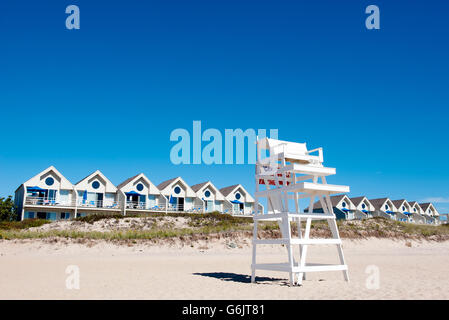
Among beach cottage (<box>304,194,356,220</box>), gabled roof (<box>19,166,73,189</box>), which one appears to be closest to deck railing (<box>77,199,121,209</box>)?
gabled roof (<box>19,166,73,189</box>)

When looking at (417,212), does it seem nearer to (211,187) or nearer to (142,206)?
(211,187)

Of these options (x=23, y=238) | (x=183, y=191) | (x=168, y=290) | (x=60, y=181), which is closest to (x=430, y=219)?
(x=183, y=191)

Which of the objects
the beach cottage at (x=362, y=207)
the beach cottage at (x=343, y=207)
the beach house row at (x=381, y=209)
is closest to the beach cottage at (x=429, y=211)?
the beach house row at (x=381, y=209)

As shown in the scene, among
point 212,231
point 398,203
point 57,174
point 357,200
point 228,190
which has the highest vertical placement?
point 57,174

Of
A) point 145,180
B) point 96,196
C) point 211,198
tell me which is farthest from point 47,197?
point 211,198

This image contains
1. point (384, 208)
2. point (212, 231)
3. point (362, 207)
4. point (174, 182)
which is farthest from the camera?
point (384, 208)

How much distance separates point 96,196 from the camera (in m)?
46.5

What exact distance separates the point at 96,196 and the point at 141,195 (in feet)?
17.9

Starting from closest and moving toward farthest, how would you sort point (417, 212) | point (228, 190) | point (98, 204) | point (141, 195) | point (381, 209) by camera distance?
point (98, 204)
point (141, 195)
point (228, 190)
point (381, 209)
point (417, 212)

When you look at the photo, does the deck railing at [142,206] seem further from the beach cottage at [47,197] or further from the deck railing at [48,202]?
the deck railing at [48,202]

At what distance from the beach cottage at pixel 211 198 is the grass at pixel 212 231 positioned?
1597cm

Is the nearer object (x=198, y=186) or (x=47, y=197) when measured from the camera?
(x=47, y=197)

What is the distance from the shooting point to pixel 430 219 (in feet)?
263
